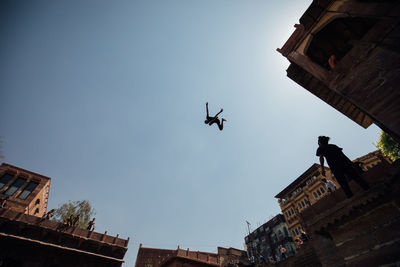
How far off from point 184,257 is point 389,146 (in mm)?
21423

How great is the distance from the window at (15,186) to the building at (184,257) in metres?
18.9

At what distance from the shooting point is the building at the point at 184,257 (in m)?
18.1

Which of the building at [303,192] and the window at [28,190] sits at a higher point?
the building at [303,192]

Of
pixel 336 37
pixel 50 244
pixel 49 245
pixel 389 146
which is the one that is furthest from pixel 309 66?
pixel 49 245

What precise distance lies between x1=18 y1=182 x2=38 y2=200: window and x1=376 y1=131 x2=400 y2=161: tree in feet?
128

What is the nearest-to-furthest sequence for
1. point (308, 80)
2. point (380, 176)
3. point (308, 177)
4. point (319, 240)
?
1. point (380, 176)
2. point (319, 240)
3. point (308, 80)
4. point (308, 177)

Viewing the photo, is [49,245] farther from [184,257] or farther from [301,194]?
[301,194]

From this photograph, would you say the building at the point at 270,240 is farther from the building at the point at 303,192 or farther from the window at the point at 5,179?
the window at the point at 5,179

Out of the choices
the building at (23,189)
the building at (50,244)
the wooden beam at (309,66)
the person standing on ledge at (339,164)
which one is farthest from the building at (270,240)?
the building at (23,189)

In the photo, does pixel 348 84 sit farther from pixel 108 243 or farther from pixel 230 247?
pixel 230 247

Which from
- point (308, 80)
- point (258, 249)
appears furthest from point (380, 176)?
point (258, 249)

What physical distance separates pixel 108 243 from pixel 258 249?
3672 centimetres

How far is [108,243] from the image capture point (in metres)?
15.5

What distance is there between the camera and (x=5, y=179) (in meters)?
22.1
